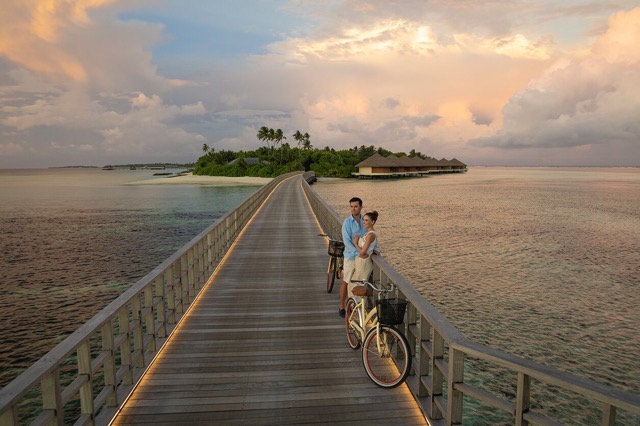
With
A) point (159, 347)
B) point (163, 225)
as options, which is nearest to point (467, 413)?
point (159, 347)

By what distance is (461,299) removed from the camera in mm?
15195

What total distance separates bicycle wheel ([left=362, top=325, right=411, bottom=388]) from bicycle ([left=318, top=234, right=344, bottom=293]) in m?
2.90

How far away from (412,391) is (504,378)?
232 inches

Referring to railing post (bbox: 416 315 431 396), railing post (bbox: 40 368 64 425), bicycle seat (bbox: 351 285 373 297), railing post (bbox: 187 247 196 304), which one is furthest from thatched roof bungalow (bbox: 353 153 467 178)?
railing post (bbox: 40 368 64 425)

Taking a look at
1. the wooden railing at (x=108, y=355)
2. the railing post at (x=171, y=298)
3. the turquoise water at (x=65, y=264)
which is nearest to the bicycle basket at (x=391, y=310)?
the wooden railing at (x=108, y=355)

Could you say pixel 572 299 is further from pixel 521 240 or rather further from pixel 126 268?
pixel 126 268

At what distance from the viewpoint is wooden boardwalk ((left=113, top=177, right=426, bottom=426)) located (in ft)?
14.6

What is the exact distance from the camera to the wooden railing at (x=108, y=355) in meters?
3.06

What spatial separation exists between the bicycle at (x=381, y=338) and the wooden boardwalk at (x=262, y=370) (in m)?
0.19

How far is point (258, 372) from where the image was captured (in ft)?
17.7

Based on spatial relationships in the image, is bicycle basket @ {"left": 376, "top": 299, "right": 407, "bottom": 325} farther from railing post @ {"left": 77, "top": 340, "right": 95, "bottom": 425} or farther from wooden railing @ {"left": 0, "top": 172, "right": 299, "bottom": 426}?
railing post @ {"left": 77, "top": 340, "right": 95, "bottom": 425}

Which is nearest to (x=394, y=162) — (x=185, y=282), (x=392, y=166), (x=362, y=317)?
(x=392, y=166)

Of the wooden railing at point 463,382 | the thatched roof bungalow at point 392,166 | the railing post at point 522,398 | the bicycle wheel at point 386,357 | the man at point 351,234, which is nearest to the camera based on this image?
the wooden railing at point 463,382

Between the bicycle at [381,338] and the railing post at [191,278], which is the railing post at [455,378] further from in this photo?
the railing post at [191,278]
